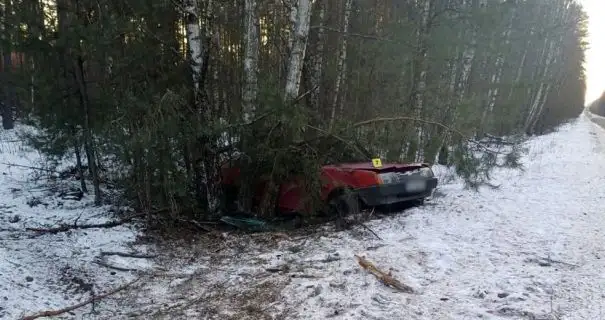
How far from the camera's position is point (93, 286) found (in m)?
4.21

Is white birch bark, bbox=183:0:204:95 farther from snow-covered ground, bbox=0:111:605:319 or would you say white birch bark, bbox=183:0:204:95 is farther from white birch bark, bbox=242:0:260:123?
snow-covered ground, bbox=0:111:605:319

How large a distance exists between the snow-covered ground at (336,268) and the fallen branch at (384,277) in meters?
0.07

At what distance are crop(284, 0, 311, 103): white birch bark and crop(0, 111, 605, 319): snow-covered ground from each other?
252 centimetres

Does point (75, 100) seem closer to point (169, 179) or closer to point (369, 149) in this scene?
point (169, 179)

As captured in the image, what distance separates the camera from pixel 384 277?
4.07 metres

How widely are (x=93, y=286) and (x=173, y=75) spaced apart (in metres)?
3.64

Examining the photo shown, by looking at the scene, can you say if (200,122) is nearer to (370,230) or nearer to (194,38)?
(194,38)

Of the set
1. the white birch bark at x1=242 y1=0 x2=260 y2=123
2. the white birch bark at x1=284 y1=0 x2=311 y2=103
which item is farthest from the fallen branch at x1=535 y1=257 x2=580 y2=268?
the white birch bark at x1=242 y1=0 x2=260 y2=123

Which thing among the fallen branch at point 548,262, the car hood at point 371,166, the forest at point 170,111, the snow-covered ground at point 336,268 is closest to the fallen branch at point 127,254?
the snow-covered ground at point 336,268

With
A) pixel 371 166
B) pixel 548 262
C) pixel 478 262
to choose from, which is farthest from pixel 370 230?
pixel 548 262

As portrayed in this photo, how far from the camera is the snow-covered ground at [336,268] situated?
3588 millimetres

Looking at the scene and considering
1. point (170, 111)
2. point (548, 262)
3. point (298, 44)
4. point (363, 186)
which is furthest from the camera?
point (298, 44)

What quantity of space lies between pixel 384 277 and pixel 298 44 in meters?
4.13

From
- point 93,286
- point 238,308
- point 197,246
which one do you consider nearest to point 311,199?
point 197,246
